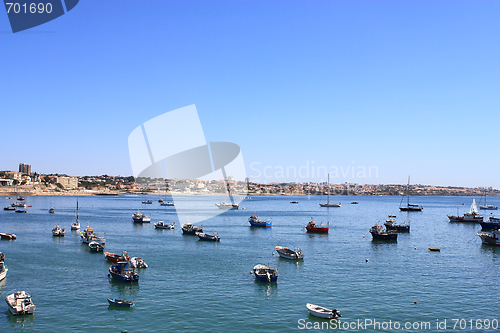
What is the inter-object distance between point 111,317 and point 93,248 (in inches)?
1089

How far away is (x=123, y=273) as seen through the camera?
3438 cm

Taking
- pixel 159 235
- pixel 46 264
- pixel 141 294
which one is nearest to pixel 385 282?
pixel 141 294

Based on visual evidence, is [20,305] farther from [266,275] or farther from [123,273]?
[266,275]

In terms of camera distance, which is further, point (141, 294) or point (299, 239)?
point (299, 239)

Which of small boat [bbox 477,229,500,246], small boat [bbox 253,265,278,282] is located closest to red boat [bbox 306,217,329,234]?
small boat [bbox 477,229,500,246]

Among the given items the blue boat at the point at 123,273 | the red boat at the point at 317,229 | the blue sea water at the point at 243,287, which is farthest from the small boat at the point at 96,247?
the red boat at the point at 317,229

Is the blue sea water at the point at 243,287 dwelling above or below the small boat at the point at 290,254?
below

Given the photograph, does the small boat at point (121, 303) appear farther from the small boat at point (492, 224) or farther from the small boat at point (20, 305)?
the small boat at point (492, 224)

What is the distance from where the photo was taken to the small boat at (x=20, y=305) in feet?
84.0

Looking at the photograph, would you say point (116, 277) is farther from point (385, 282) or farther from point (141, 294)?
point (385, 282)

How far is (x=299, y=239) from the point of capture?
2586 inches

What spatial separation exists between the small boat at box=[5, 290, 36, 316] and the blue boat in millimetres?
8432

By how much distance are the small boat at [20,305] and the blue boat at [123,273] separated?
8432 mm

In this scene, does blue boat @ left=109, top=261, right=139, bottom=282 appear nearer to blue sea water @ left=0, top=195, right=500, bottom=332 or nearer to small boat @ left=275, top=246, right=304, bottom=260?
blue sea water @ left=0, top=195, right=500, bottom=332
